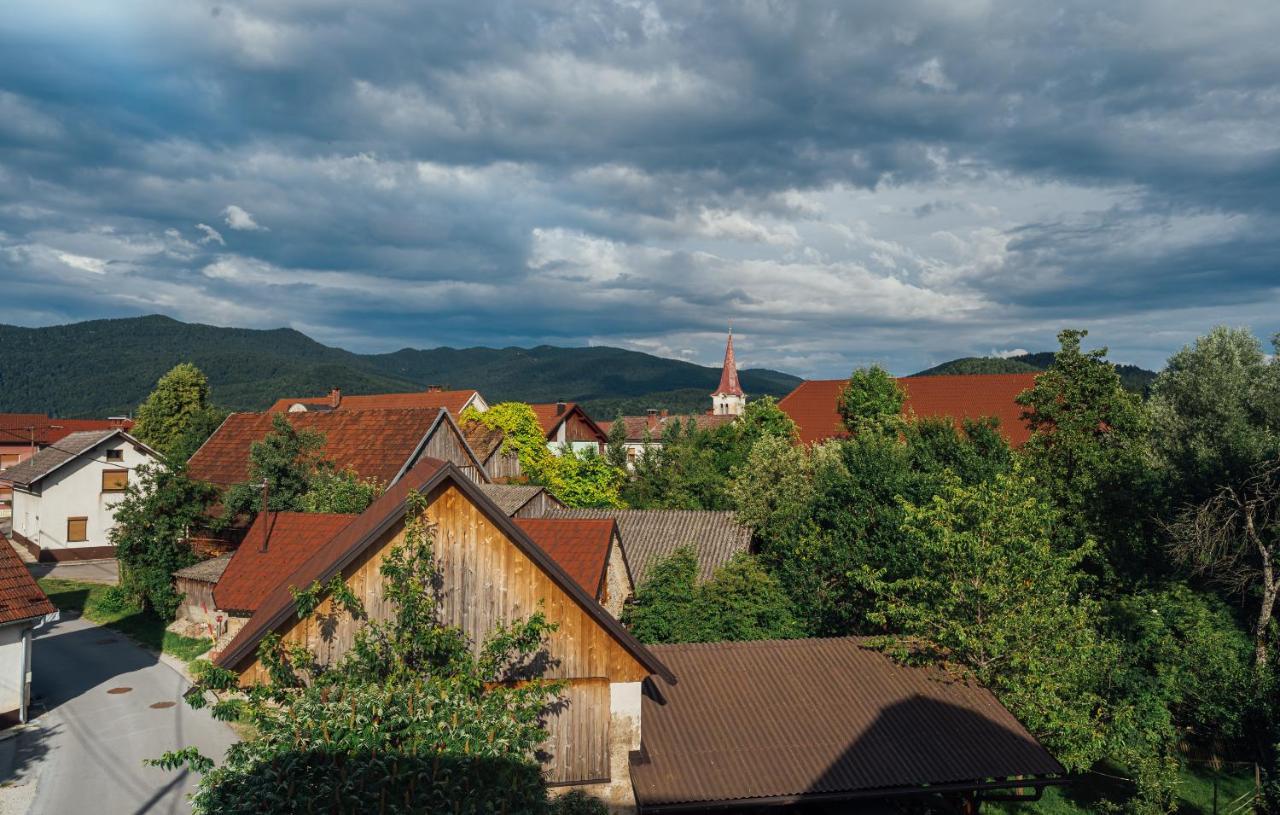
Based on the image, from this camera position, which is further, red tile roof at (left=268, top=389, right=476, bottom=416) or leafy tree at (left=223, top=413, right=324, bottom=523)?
red tile roof at (left=268, top=389, right=476, bottom=416)

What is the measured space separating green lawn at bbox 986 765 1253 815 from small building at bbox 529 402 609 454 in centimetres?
5624

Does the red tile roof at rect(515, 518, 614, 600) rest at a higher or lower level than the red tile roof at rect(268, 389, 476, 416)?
lower

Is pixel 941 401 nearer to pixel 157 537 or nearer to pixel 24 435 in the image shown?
pixel 157 537

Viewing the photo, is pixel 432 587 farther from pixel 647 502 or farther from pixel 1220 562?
pixel 647 502

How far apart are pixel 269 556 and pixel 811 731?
17.5m

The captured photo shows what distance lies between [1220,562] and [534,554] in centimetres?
2141

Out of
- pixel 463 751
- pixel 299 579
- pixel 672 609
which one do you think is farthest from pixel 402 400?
pixel 463 751

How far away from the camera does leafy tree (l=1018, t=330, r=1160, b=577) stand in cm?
2703

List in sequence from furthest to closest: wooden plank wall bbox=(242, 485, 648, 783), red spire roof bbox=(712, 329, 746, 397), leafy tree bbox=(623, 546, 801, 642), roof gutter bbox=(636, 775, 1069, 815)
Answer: red spire roof bbox=(712, 329, 746, 397) → leafy tree bbox=(623, 546, 801, 642) → roof gutter bbox=(636, 775, 1069, 815) → wooden plank wall bbox=(242, 485, 648, 783)

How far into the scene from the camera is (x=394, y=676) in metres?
8.77

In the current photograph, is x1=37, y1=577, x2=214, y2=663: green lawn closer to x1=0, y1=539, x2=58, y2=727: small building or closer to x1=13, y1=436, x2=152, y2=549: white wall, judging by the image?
x1=13, y1=436, x2=152, y2=549: white wall

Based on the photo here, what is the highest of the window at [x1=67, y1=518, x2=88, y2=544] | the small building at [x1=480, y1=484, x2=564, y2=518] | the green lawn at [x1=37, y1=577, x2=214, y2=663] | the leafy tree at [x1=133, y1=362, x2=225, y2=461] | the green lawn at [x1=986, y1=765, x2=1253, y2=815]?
the leafy tree at [x1=133, y1=362, x2=225, y2=461]

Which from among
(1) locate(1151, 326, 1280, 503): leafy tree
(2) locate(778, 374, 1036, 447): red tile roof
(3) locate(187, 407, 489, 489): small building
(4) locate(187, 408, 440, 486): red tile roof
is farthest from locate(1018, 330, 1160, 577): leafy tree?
(4) locate(187, 408, 440, 486): red tile roof

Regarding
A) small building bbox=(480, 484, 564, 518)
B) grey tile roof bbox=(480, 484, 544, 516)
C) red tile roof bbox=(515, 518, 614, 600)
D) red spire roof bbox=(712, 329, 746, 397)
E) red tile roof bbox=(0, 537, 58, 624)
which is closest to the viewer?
red tile roof bbox=(0, 537, 58, 624)
